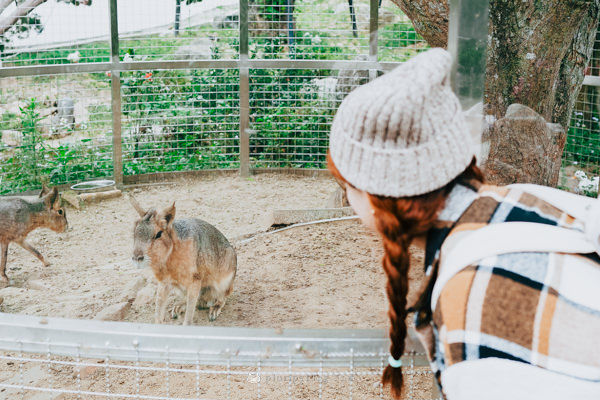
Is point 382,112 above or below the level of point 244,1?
below

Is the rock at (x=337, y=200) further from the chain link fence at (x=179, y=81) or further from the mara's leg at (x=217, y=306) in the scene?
the mara's leg at (x=217, y=306)

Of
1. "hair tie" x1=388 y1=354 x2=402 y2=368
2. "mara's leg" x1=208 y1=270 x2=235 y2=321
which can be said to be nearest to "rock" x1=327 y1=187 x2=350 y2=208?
"mara's leg" x1=208 y1=270 x2=235 y2=321

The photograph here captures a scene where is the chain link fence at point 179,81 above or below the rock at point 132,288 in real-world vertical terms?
above

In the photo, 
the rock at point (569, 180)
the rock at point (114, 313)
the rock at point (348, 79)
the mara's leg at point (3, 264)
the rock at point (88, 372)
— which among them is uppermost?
the rock at point (348, 79)

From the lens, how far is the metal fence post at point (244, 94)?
184cm

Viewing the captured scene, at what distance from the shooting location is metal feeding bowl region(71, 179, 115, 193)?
1768 millimetres

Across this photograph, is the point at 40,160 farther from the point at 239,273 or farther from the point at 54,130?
the point at 239,273

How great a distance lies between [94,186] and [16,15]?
50 centimetres

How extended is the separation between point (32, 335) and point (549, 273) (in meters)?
0.96

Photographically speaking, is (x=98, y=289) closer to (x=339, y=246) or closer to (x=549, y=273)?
(x=339, y=246)

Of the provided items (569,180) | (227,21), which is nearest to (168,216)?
(227,21)

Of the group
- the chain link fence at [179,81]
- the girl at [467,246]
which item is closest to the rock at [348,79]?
the chain link fence at [179,81]

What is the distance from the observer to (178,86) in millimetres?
1859

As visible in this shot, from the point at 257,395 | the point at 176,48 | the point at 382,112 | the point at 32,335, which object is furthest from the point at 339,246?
the point at 382,112
